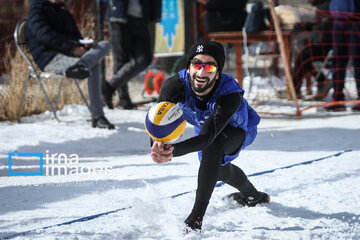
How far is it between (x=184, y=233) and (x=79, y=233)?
55 centimetres

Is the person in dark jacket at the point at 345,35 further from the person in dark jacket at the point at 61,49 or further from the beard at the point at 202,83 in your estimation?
the beard at the point at 202,83

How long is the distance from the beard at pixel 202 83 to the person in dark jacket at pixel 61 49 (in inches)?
123

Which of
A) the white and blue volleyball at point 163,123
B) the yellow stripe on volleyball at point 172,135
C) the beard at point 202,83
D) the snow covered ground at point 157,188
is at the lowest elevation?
the snow covered ground at point 157,188

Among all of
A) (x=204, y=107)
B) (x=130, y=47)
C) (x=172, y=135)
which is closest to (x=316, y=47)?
(x=130, y=47)

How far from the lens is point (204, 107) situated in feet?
9.15

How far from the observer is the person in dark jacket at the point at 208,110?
2.58 meters

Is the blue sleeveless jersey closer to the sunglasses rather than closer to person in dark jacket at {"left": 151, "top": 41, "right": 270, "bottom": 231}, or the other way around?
person in dark jacket at {"left": 151, "top": 41, "right": 270, "bottom": 231}

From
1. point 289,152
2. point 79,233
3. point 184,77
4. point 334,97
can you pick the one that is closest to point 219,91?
point 184,77

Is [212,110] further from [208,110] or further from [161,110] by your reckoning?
[161,110]

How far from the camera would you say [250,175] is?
3904 millimetres

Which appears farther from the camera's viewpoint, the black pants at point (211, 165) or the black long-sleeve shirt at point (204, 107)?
the black pants at point (211, 165)

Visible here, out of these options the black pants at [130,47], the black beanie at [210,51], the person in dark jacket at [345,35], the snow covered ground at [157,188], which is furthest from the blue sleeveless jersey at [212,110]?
the person in dark jacket at [345,35]

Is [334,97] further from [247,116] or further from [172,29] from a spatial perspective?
[247,116]

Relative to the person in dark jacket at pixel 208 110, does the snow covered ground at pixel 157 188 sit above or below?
below
